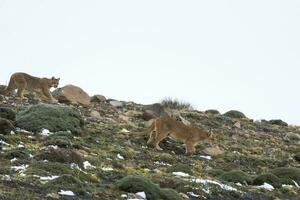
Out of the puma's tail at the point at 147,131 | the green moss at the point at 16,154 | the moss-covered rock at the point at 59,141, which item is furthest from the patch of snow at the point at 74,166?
the puma's tail at the point at 147,131

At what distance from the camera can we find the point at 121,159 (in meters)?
23.4

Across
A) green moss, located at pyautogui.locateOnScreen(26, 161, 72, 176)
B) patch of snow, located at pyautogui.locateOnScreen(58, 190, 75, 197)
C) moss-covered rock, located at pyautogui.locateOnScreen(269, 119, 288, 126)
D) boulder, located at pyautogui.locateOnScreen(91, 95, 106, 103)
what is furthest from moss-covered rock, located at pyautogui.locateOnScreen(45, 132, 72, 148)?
moss-covered rock, located at pyautogui.locateOnScreen(269, 119, 288, 126)

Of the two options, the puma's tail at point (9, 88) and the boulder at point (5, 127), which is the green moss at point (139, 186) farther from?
the puma's tail at point (9, 88)

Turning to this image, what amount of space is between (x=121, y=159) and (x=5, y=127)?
4225 mm

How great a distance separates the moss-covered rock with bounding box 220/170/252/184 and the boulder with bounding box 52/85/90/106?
11925 millimetres

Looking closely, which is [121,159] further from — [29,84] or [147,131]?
[29,84]

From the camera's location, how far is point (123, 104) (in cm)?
3825

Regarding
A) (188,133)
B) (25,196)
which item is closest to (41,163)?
(25,196)

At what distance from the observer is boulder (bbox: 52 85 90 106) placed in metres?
33.4

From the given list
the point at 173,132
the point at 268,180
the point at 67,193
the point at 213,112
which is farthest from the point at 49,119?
the point at 213,112

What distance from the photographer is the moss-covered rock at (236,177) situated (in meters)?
23.5

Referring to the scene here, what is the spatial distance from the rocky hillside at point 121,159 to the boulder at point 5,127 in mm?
36

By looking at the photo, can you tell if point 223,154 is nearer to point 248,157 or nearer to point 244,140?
point 248,157

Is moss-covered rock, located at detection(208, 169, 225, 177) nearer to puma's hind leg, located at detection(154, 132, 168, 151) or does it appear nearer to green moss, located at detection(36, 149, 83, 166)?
puma's hind leg, located at detection(154, 132, 168, 151)
